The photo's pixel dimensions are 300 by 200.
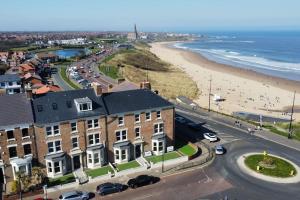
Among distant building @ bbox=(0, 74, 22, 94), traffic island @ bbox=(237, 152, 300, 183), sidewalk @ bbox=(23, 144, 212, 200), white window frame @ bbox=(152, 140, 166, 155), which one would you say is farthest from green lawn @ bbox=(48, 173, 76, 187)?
distant building @ bbox=(0, 74, 22, 94)

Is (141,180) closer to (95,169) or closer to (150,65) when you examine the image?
(95,169)

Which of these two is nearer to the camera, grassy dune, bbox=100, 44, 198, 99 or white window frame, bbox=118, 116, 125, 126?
white window frame, bbox=118, 116, 125, 126

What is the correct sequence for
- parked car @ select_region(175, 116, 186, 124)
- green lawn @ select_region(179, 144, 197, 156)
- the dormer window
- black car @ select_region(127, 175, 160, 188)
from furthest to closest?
parked car @ select_region(175, 116, 186, 124), green lawn @ select_region(179, 144, 197, 156), the dormer window, black car @ select_region(127, 175, 160, 188)

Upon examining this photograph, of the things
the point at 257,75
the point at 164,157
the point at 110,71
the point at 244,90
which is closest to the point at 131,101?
the point at 164,157

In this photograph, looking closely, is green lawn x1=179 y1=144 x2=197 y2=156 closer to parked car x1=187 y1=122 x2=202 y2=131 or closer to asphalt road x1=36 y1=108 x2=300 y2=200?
asphalt road x1=36 y1=108 x2=300 y2=200

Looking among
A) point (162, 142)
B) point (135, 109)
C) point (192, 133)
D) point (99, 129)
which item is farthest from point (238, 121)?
point (99, 129)

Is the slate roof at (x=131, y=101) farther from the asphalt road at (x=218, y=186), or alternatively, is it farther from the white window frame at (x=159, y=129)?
the asphalt road at (x=218, y=186)

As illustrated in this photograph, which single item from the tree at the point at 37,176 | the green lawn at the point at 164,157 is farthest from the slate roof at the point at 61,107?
the green lawn at the point at 164,157
